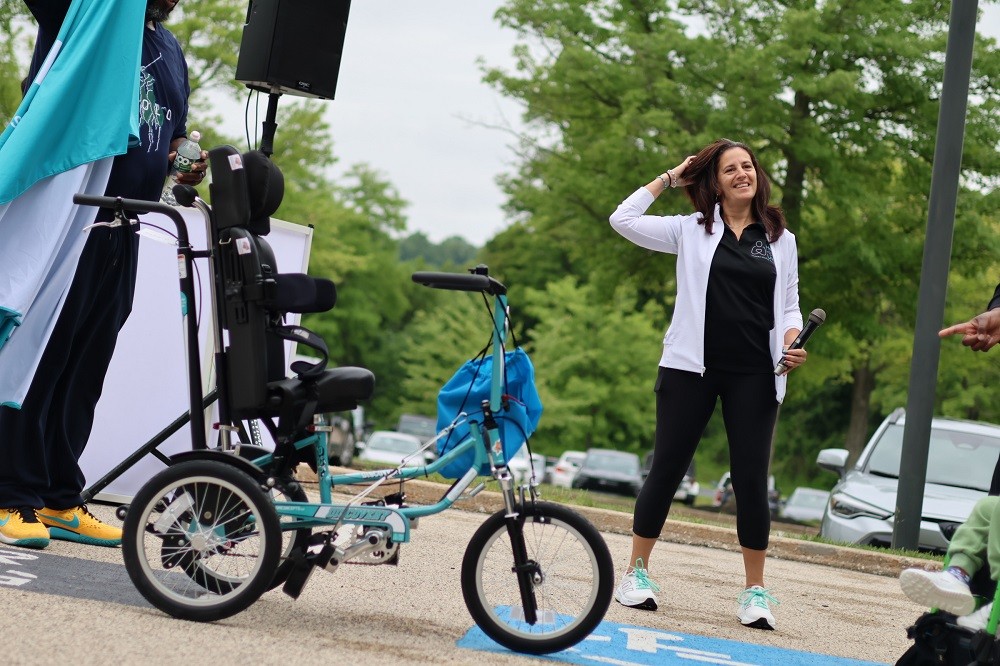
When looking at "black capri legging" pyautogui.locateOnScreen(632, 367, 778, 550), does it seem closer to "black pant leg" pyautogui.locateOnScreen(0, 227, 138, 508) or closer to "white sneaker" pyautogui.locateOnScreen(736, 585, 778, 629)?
"white sneaker" pyautogui.locateOnScreen(736, 585, 778, 629)

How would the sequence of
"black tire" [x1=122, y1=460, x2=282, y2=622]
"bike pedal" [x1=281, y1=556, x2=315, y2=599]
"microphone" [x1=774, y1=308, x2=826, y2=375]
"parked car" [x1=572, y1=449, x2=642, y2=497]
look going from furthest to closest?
1. "parked car" [x1=572, y1=449, x2=642, y2=497]
2. "microphone" [x1=774, y1=308, x2=826, y2=375]
3. "bike pedal" [x1=281, y1=556, x2=315, y2=599]
4. "black tire" [x1=122, y1=460, x2=282, y2=622]

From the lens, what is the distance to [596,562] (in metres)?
4.11

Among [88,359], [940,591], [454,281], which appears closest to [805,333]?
[940,591]

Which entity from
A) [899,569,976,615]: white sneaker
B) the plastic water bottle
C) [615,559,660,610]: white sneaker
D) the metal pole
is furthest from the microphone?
the metal pole

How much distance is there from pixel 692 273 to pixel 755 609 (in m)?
1.37

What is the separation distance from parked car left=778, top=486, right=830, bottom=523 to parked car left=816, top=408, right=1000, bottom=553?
1946 cm

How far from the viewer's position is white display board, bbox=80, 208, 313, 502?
275 inches

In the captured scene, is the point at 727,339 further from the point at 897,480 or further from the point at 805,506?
the point at 805,506

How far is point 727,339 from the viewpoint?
17.5 ft

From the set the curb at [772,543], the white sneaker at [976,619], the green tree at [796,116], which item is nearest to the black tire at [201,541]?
the white sneaker at [976,619]

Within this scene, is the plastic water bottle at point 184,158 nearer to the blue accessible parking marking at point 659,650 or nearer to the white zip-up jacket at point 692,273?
the white zip-up jacket at point 692,273

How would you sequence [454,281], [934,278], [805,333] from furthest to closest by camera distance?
[934,278] → [805,333] → [454,281]

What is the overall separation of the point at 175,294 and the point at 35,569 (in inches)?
104

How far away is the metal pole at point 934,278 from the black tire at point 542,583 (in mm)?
5770
